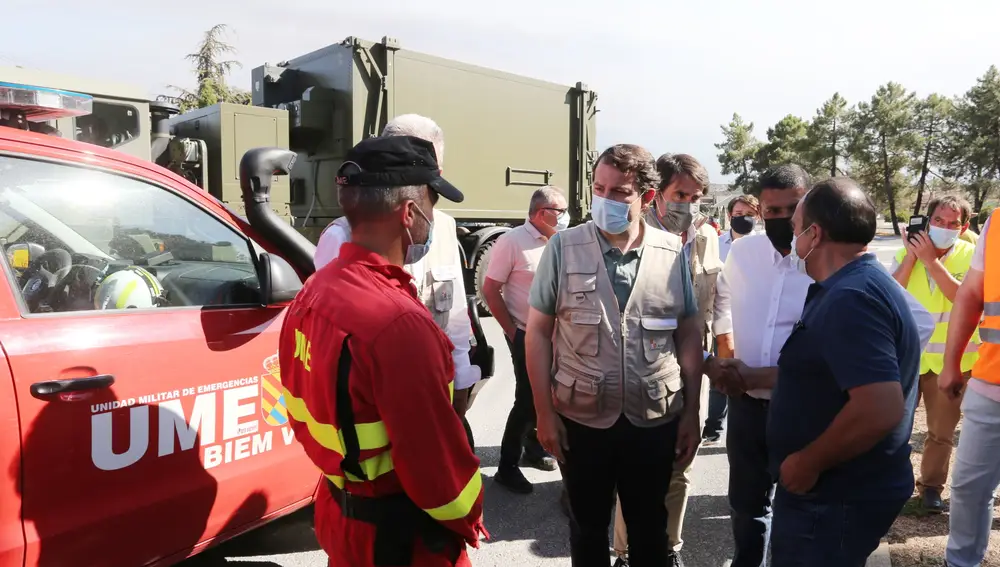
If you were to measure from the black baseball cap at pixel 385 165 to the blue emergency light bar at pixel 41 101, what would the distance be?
1.21m

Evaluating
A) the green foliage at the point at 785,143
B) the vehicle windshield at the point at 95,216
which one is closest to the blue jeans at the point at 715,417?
the vehicle windshield at the point at 95,216

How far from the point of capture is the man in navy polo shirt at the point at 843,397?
5.48 ft

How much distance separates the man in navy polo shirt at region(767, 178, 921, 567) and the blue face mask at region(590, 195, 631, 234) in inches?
24.3

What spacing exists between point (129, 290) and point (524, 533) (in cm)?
223

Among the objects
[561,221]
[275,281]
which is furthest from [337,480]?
[561,221]

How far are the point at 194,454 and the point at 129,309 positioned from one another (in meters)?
0.52

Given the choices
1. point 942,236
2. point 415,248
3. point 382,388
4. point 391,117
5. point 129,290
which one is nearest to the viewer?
point 382,388

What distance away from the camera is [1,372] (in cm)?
171

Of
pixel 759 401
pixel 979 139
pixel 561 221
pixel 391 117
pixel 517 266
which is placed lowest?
pixel 759 401

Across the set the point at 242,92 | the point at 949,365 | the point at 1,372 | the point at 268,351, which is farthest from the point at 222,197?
the point at 242,92

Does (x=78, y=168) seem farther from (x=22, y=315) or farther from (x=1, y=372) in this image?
(x=1, y=372)

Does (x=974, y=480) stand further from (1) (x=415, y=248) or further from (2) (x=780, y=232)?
(1) (x=415, y=248)

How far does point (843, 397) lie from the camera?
1.78 metres

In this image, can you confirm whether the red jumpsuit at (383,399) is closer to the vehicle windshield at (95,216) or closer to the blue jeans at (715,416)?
the vehicle windshield at (95,216)
